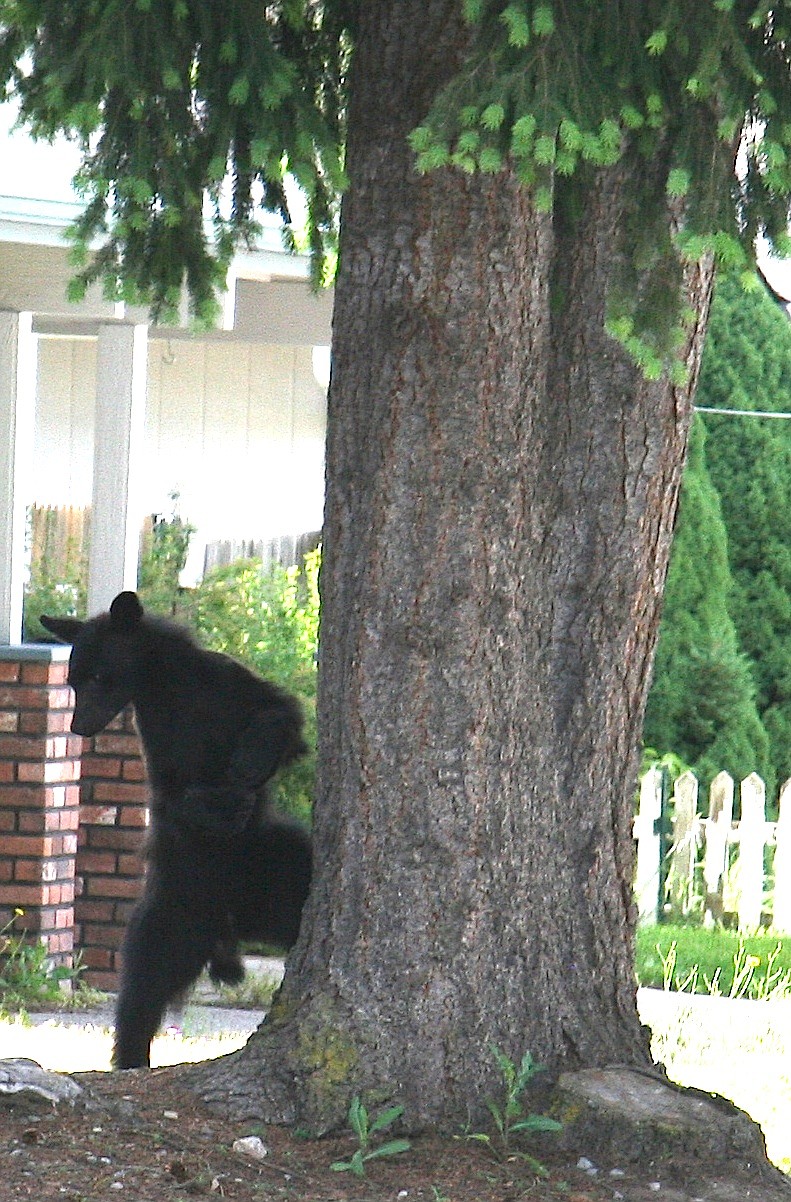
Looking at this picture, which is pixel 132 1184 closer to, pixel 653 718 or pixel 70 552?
pixel 70 552

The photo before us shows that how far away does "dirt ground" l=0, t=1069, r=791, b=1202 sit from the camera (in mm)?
4113

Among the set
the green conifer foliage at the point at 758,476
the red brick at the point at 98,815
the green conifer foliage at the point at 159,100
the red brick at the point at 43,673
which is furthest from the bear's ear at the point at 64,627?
the green conifer foliage at the point at 758,476

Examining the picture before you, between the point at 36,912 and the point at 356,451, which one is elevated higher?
the point at 356,451

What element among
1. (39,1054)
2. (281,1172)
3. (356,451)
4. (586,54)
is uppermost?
(586,54)

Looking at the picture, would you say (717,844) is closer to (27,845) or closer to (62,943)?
(62,943)

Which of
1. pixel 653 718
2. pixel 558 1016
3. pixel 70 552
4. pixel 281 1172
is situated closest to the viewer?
pixel 281 1172

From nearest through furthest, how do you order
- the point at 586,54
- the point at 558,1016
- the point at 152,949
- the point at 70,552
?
the point at 586,54 → the point at 558,1016 → the point at 152,949 → the point at 70,552

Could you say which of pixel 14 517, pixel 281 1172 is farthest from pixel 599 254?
pixel 14 517

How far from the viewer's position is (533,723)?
4633 millimetres

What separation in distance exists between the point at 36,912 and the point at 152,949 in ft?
9.82

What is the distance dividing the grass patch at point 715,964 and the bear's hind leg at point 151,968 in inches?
143

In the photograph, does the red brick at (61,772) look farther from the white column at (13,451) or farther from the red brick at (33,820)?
the white column at (13,451)

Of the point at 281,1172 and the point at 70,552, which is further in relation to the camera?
the point at 70,552

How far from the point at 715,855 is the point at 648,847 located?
17.3 inches
